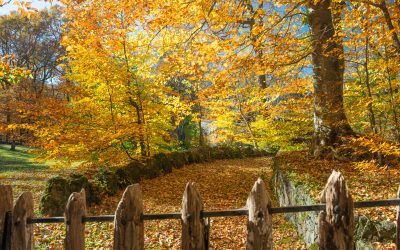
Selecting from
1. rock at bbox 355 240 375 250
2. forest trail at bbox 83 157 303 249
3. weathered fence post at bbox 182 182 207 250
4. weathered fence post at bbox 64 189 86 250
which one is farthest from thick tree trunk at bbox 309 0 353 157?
weathered fence post at bbox 64 189 86 250

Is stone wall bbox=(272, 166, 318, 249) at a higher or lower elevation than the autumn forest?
lower

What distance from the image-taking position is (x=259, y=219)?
213 cm

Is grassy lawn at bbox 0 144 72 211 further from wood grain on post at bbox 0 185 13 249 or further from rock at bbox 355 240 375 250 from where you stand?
rock at bbox 355 240 375 250

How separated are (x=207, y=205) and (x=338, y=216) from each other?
642cm

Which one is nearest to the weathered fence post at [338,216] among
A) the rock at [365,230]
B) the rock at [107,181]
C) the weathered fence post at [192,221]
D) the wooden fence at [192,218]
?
the wooden fence at [192,218]

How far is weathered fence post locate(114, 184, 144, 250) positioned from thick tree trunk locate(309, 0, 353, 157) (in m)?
7.60

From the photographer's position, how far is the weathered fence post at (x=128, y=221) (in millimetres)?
2275

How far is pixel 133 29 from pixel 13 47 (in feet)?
72.8

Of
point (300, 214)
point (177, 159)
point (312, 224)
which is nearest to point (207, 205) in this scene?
point (300, 214)

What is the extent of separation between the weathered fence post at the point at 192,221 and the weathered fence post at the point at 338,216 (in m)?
0.87

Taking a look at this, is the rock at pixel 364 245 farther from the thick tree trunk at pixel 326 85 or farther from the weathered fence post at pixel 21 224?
the thick tree trunk at pixel 326 85

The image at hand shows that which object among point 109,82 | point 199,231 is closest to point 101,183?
point 109,82

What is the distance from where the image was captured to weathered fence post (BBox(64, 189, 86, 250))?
239cm

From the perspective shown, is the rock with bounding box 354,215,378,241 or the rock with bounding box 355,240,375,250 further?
the rock with bounding box 354,215,378,241
